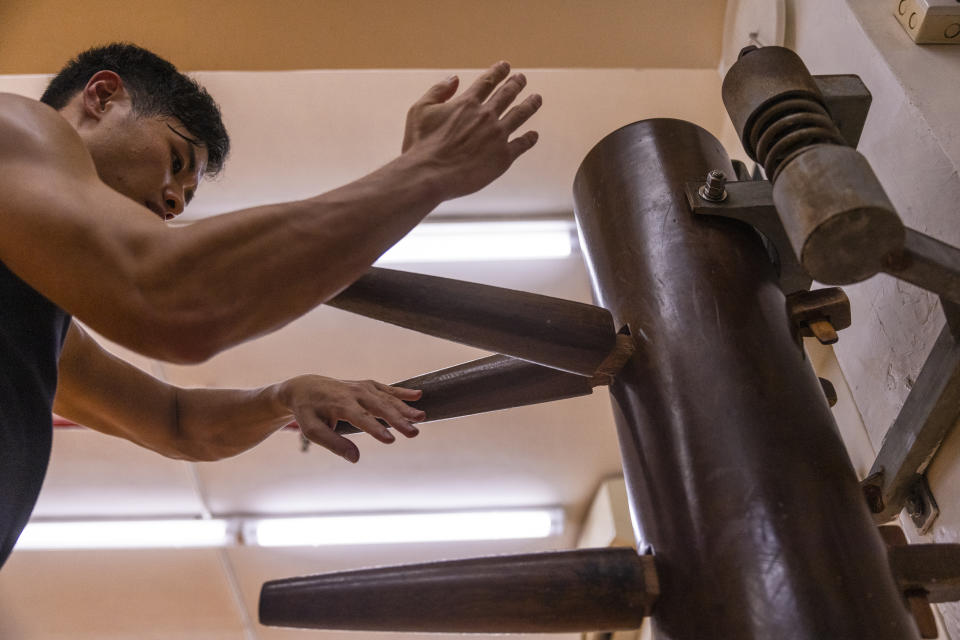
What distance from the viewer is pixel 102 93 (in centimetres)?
126

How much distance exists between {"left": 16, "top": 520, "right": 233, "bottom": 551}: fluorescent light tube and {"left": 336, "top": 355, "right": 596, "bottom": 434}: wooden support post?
408cm

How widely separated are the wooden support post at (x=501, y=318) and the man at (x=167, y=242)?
10 cm

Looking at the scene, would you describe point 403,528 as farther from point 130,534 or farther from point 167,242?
point 167,242

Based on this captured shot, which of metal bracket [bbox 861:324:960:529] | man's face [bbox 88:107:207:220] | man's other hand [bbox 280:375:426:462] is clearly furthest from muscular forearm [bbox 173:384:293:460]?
metal bracket [bbox 861:324:960:529]

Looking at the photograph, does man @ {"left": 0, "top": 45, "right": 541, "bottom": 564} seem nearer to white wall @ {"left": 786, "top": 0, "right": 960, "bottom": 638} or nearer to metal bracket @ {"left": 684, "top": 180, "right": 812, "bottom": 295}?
metal bracket @ {"left": 684, "top": 180, "right": 812, "bottom": 295}

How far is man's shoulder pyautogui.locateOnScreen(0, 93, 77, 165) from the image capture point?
3.06 ft

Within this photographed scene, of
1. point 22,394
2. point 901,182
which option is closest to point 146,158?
point 22,394

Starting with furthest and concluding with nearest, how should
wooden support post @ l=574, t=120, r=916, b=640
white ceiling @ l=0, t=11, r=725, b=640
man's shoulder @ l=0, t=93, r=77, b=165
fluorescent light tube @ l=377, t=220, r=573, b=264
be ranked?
fluorescent light tube @ l=377, t=220, r=573, b=264 < white ceiling @ l=0, t=11, r=725, b=640 < man's shoulder @ l=0, t=93, r=77, b=165 < wooden support post @ l=574, t=120, r=916, b=640

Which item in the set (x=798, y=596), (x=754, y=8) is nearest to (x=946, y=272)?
(x=798, y=596)

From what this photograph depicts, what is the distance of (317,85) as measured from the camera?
9.54ft

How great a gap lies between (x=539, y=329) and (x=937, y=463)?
1.91 feet

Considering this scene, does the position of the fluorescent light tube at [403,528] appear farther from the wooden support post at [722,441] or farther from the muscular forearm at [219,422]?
the wooden support post at [722,441]

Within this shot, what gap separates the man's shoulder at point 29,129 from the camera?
93 centimetres

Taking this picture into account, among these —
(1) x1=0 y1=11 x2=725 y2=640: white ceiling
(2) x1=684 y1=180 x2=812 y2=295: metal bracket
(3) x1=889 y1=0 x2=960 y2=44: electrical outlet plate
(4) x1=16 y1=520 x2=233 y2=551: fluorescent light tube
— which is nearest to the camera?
(2) x1=684 y1=180 x2=812 y2=295: metal bracket
